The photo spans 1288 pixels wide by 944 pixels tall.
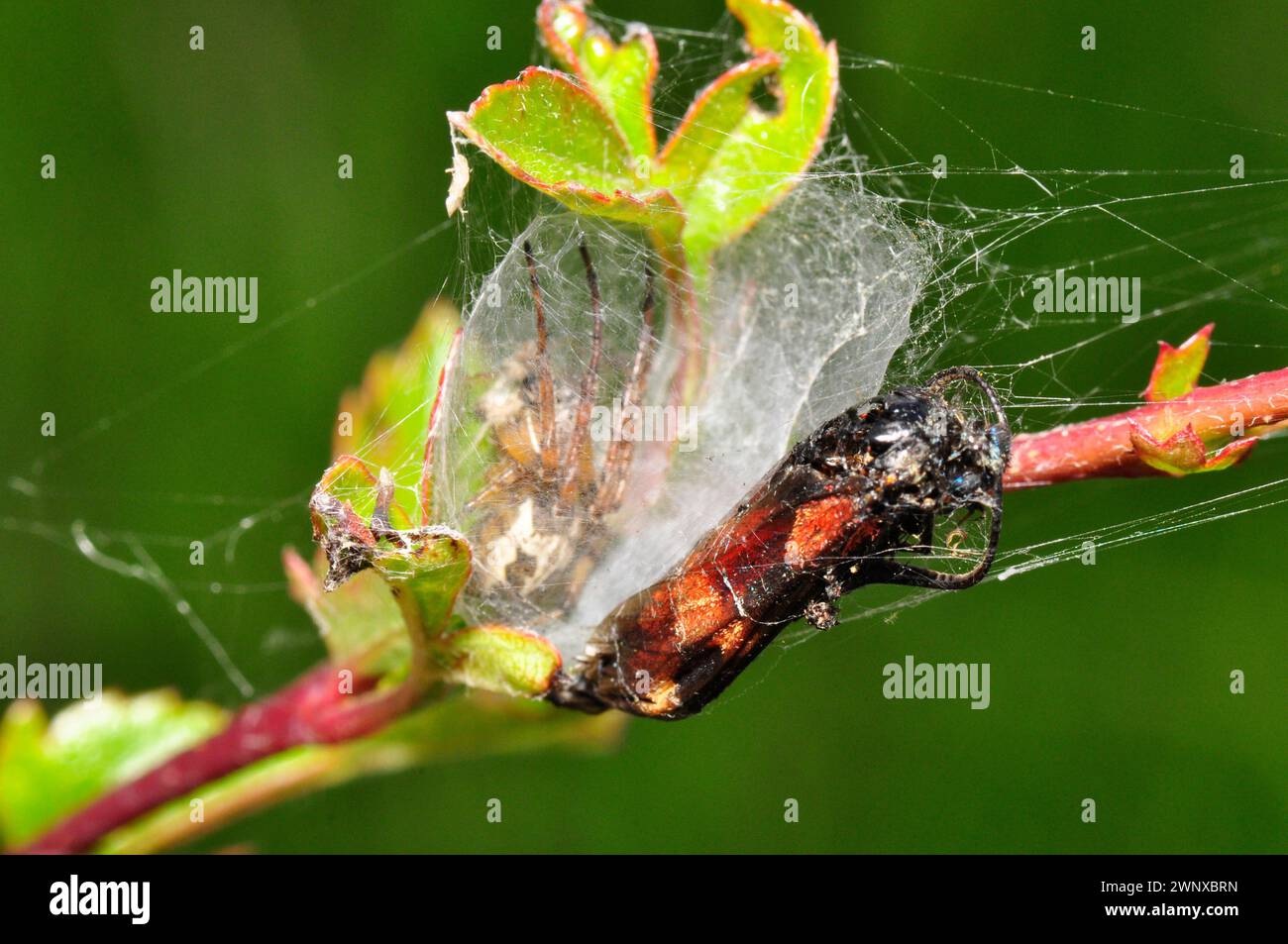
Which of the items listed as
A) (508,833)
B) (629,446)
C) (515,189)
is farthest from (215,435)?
(629,446)

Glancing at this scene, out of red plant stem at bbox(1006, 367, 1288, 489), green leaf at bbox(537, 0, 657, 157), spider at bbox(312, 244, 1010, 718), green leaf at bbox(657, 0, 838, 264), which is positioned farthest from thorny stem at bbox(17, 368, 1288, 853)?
green leaf at bbox(537, 0, 657, 157)

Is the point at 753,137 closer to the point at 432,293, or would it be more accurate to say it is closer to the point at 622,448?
the point at 622,448

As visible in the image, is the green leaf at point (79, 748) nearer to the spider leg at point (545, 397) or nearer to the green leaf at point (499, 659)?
the green leaf at point (499, 659)

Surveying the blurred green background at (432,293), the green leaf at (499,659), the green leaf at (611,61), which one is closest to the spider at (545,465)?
the green leaf at (499,659)

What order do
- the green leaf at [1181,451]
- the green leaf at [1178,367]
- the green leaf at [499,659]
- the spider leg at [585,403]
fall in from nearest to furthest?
the green leaf at [1181,451] → the green leaf at [1178,367] → the green leaf at [499,659] → the spider leg at [585,403]

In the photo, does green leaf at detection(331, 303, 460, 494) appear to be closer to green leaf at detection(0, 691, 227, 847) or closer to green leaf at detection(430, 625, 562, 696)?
green leaf at detection(430, 625, 562, 696)

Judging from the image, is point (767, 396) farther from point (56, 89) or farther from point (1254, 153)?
point (56, 89)
